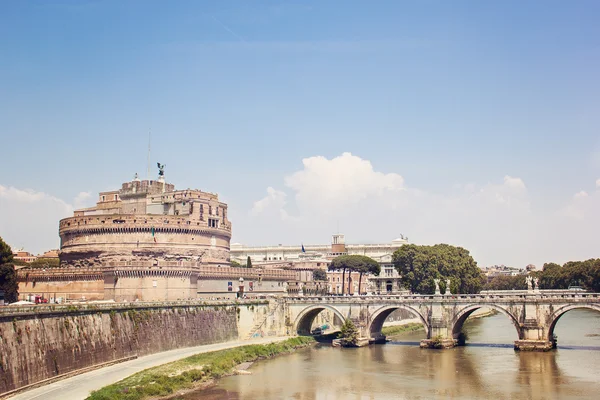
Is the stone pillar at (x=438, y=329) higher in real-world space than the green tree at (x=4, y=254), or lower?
lower

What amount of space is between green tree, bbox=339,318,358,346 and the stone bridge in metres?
0.89

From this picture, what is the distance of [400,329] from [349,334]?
16.9 metres

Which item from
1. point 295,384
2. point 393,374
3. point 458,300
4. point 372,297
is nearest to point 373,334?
point 372,297

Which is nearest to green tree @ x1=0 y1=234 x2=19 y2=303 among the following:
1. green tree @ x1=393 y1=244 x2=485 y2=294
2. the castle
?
the castle

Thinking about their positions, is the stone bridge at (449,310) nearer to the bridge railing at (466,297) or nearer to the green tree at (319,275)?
the bridge railing at (466,297)

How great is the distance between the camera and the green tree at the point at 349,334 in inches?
2672

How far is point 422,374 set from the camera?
166 ft

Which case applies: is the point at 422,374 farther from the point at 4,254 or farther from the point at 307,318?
the point at 4,254

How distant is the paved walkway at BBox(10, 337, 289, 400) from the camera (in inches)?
1425

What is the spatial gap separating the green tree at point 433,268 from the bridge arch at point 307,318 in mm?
19525

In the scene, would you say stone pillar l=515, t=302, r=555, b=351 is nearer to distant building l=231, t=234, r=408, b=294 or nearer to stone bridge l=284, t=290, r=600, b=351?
stone bridge l=284, t=290, r=600, b=351

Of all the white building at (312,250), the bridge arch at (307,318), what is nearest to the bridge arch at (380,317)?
the bridge arch at (307,318)

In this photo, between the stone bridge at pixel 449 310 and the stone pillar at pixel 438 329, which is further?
the stone pillar at pixel 438 329

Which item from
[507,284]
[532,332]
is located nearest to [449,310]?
[532,332]
